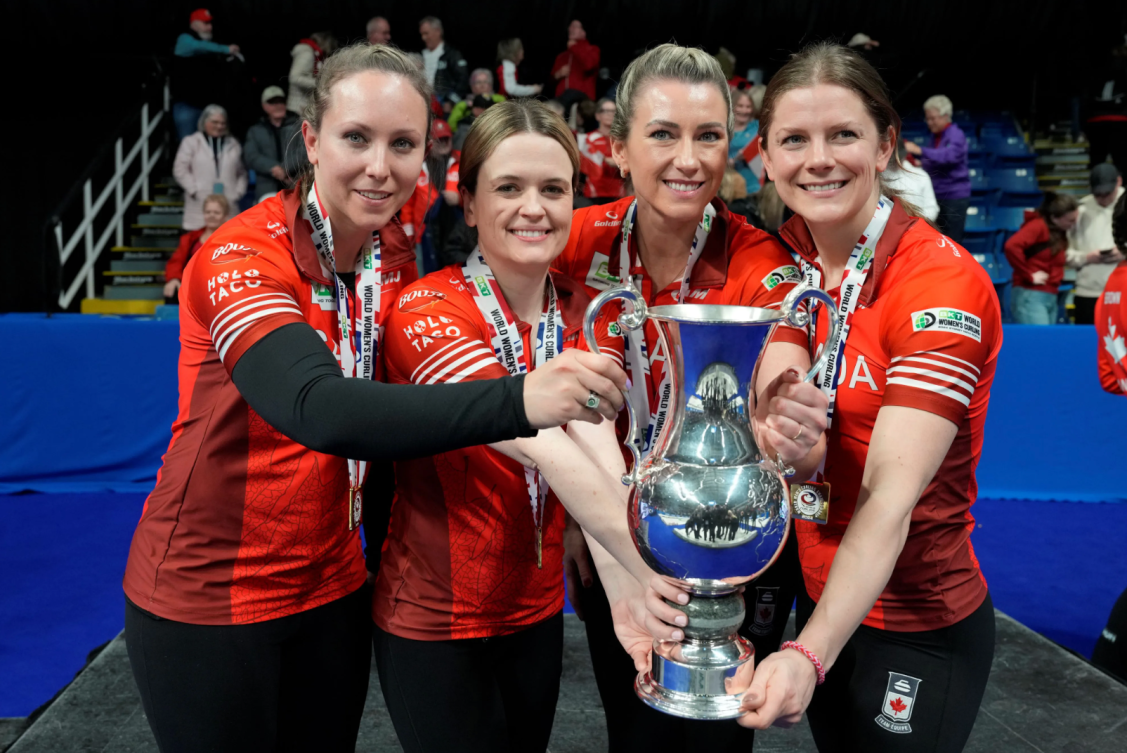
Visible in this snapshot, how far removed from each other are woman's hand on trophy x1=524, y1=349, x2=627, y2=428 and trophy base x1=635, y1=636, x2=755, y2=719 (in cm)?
37

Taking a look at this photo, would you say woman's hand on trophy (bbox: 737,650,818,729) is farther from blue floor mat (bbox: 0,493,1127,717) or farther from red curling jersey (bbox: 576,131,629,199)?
red curling jersey (bbox: 576,131,629,199)

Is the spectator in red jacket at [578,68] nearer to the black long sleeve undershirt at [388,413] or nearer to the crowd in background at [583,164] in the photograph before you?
the crowd in background at [583,164]

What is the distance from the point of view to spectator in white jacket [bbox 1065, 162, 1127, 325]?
7.15 m

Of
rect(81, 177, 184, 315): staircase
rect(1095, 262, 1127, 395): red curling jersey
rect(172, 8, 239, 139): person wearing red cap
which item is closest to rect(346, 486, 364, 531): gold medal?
rect(1095, 262, 1127, 395): red curling jersey

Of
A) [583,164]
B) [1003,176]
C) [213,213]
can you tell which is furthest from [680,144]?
[1003,176]

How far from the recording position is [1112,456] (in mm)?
5469

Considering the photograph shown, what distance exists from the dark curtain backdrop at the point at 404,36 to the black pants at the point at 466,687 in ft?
34.0

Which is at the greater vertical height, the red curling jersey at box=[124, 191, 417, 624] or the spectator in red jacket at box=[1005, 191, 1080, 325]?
the spectator in red jacket at box=[1005, 191, 1080, 325]

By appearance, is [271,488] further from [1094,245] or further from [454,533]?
[1094,245]

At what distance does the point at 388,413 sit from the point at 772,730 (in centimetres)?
218

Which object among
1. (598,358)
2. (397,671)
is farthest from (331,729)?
(598,358)

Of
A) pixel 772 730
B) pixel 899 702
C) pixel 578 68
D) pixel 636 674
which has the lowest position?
pixel 772 730

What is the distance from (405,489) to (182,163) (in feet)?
24.3

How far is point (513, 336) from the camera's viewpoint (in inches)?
71.9
